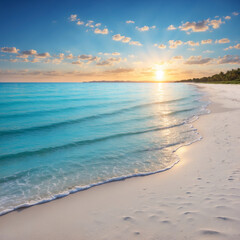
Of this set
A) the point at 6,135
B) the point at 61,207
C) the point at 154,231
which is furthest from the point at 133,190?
the point at 6,135

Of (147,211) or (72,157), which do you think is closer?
(147,211)

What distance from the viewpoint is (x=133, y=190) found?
5.18 m

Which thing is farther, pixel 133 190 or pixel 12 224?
pixel 133 190

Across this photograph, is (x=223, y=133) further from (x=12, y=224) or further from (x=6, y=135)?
(x=6, y=135)

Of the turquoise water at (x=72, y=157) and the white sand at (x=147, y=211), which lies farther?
the turquoise water at (x=72, y=157)

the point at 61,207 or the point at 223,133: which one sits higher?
the point at 223,133

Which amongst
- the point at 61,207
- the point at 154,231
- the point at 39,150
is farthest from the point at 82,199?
the point at 39,150

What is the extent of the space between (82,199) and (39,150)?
5437mm

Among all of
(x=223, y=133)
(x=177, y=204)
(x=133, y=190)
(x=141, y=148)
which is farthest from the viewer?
(x=223, y=133)

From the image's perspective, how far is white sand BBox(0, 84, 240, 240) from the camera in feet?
11.0

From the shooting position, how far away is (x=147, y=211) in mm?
4043

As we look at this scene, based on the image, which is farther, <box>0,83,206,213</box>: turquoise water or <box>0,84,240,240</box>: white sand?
<box>0,83,206,213</box>: turquoise water

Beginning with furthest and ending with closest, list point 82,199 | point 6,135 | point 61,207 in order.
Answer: point 6,135 < point 82,199 < point 61,207

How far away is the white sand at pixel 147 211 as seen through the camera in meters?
3.35
